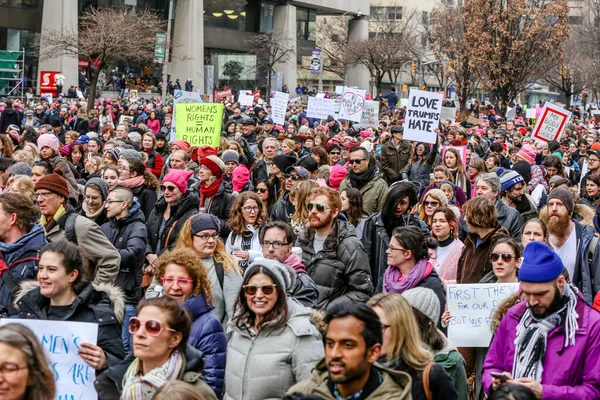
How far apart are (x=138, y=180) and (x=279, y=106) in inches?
566

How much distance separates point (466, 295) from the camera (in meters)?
7.07

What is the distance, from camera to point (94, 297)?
5836 millimetres

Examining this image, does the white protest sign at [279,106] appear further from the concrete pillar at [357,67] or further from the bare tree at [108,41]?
the concrete pillar at [357,67]

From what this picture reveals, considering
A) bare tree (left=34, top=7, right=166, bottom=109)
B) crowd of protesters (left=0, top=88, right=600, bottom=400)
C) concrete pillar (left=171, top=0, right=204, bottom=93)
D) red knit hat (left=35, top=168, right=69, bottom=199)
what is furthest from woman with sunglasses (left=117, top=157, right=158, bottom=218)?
concrete pillar (left=171, top=0, right=204, bottom=93)

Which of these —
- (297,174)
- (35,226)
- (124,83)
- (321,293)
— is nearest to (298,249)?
(321,293)

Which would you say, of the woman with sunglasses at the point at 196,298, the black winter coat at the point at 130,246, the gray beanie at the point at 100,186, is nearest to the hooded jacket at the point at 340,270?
the woman with sunglasses at the point at 196,298

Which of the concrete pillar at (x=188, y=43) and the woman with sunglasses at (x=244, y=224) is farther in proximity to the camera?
the concrete pillar at (x=188, y=43)

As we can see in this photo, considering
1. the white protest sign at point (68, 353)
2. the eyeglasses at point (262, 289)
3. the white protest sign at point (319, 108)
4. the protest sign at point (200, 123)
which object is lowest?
the white protest sign at point (68, 353)

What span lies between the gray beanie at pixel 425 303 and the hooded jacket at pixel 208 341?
1.11m

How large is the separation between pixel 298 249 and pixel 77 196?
4057mm

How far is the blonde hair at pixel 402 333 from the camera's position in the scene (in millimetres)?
4738

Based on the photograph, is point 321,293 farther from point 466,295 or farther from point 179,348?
point 179,348

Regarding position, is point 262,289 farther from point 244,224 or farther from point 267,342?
point 244,224

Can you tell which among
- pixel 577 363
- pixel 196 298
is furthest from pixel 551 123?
pixel 577 363
